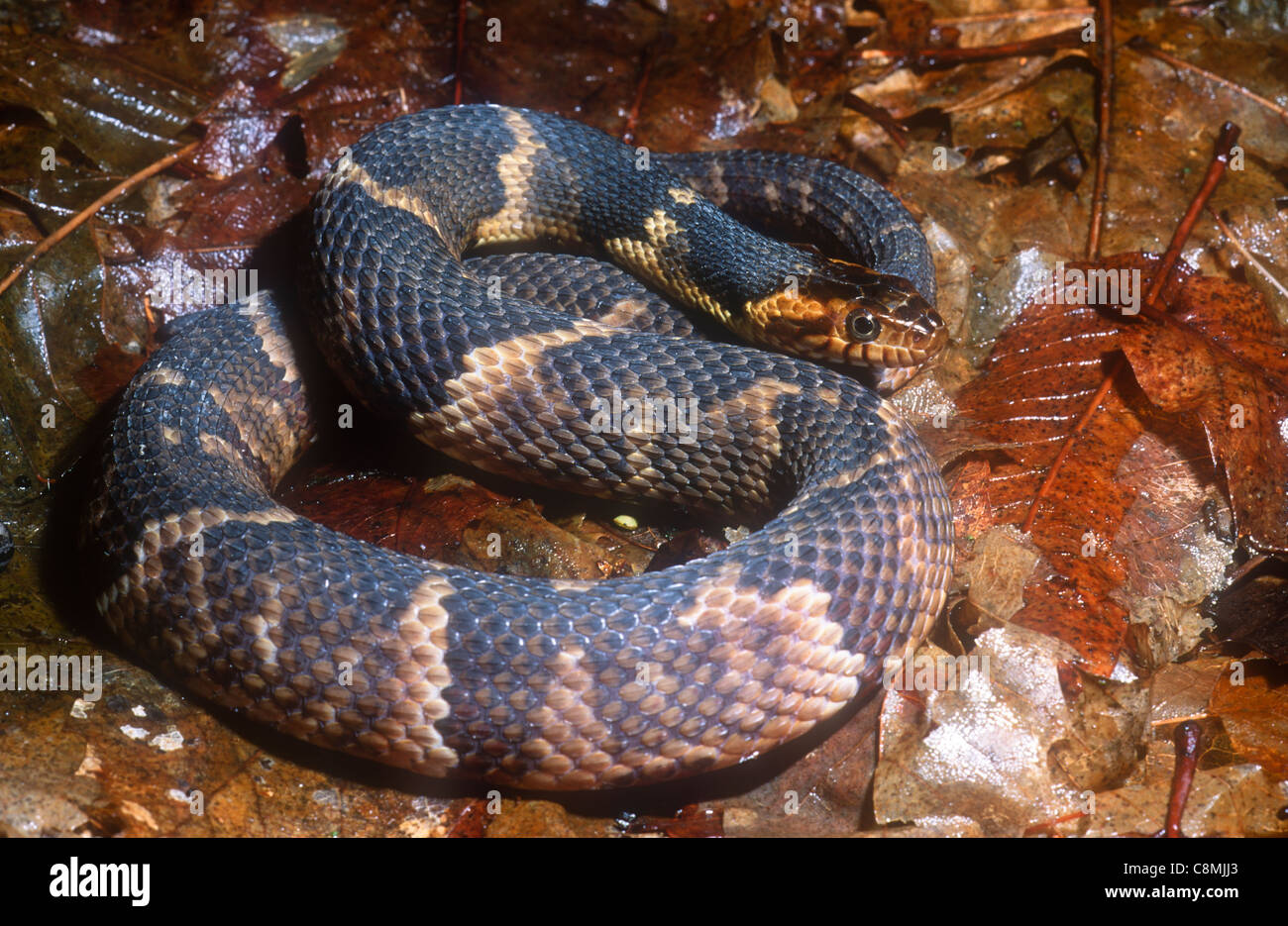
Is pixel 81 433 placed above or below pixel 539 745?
above

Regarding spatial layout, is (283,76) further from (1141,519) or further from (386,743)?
(1141,519)

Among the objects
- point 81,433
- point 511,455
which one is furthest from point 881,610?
point 81,433

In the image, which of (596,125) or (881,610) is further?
(596,125)

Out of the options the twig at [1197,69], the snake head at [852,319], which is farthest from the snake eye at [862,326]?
the twig at [1197,69]

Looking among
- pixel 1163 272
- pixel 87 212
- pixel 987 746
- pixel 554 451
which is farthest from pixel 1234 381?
pixel 87 212

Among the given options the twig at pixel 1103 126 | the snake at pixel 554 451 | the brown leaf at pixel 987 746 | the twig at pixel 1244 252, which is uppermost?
the twig at pixel 1103 126

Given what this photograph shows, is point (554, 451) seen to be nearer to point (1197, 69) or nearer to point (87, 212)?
point (87, 212)

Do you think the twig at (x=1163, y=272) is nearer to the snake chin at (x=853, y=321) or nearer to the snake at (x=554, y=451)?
the snake at (x=554, y=451)
